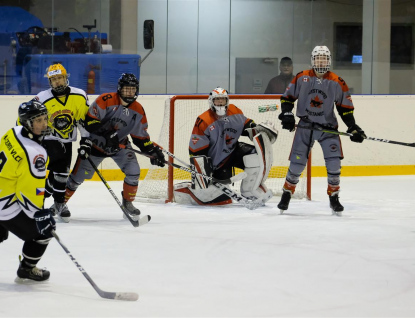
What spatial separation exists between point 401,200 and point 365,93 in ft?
6.02

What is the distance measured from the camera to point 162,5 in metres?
7.99

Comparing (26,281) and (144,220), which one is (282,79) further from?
(26,281)

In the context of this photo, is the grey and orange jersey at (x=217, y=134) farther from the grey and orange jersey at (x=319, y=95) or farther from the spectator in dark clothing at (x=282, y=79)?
the spectator in dark clothing at (x=282, y=79)

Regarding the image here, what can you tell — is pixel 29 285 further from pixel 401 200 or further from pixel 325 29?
pixel 325 29

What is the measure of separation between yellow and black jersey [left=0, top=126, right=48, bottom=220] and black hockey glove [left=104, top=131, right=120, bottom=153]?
6.19 ft

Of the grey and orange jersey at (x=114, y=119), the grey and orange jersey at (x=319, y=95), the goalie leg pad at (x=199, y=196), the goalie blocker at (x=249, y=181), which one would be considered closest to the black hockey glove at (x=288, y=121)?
the grey and orange jersey at (x=319, y=95)

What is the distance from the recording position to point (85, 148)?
5363 millimetres

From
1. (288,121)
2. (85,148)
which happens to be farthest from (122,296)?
(288,121)

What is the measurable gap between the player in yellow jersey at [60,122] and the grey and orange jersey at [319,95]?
55.6 inches

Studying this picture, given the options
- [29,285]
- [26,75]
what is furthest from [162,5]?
[29,285]

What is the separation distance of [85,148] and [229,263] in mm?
1449

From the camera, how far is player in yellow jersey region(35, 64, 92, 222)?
5.41 m

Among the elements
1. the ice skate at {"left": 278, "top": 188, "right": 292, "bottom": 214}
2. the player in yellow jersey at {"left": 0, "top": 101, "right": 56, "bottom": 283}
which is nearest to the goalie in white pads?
the ice skate at {"left": 278, "top": 188, "right": 292, "bottom": 214}

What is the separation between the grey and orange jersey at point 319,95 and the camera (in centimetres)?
586
